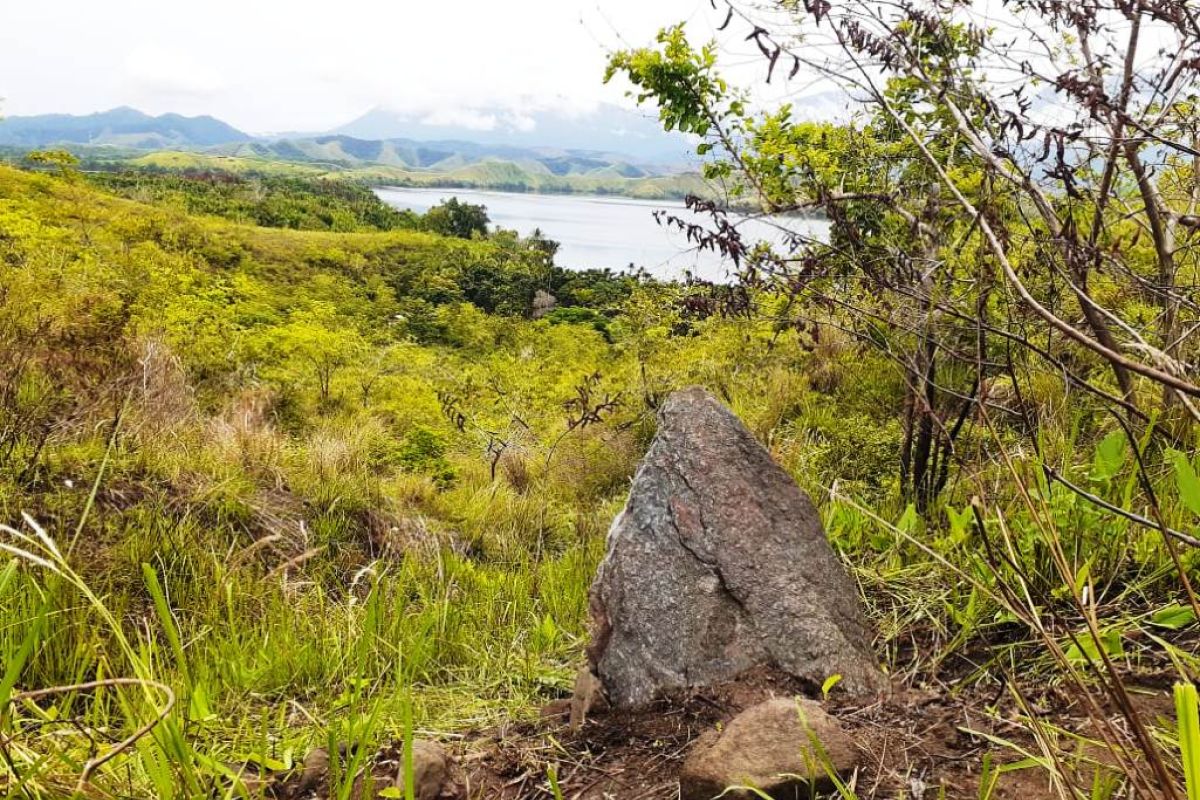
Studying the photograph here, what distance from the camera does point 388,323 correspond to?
18.2m

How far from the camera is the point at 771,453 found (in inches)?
171

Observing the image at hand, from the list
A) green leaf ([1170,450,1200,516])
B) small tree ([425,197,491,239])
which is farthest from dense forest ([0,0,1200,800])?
small tree ([425,197,491,239])

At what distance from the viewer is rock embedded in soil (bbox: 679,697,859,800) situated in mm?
1482

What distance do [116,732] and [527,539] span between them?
3636mm

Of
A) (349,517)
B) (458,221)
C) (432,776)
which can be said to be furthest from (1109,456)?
(458,221)

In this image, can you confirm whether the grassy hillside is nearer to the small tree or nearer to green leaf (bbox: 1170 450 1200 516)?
green leaf (bbox: 1170 450 1200 516)

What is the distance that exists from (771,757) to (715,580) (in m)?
0.84

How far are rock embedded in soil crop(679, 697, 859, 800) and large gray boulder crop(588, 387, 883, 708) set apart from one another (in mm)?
513

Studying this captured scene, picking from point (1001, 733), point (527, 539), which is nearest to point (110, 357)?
point (527, 539)

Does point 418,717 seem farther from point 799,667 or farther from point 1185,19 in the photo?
point 1185,19

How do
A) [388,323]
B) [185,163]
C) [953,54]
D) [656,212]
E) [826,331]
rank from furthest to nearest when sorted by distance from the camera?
[185,163]
[388,323]
[826,331]
[656,212]
[953,54]

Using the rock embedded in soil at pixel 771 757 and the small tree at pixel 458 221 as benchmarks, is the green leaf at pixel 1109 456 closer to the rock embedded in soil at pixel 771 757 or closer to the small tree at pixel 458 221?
the rock embedded in soil at pixel 771 757

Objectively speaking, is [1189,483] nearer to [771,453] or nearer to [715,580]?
[715,580]

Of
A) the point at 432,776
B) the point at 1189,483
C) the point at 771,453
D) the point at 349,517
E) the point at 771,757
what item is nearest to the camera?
the point at 1189,483
